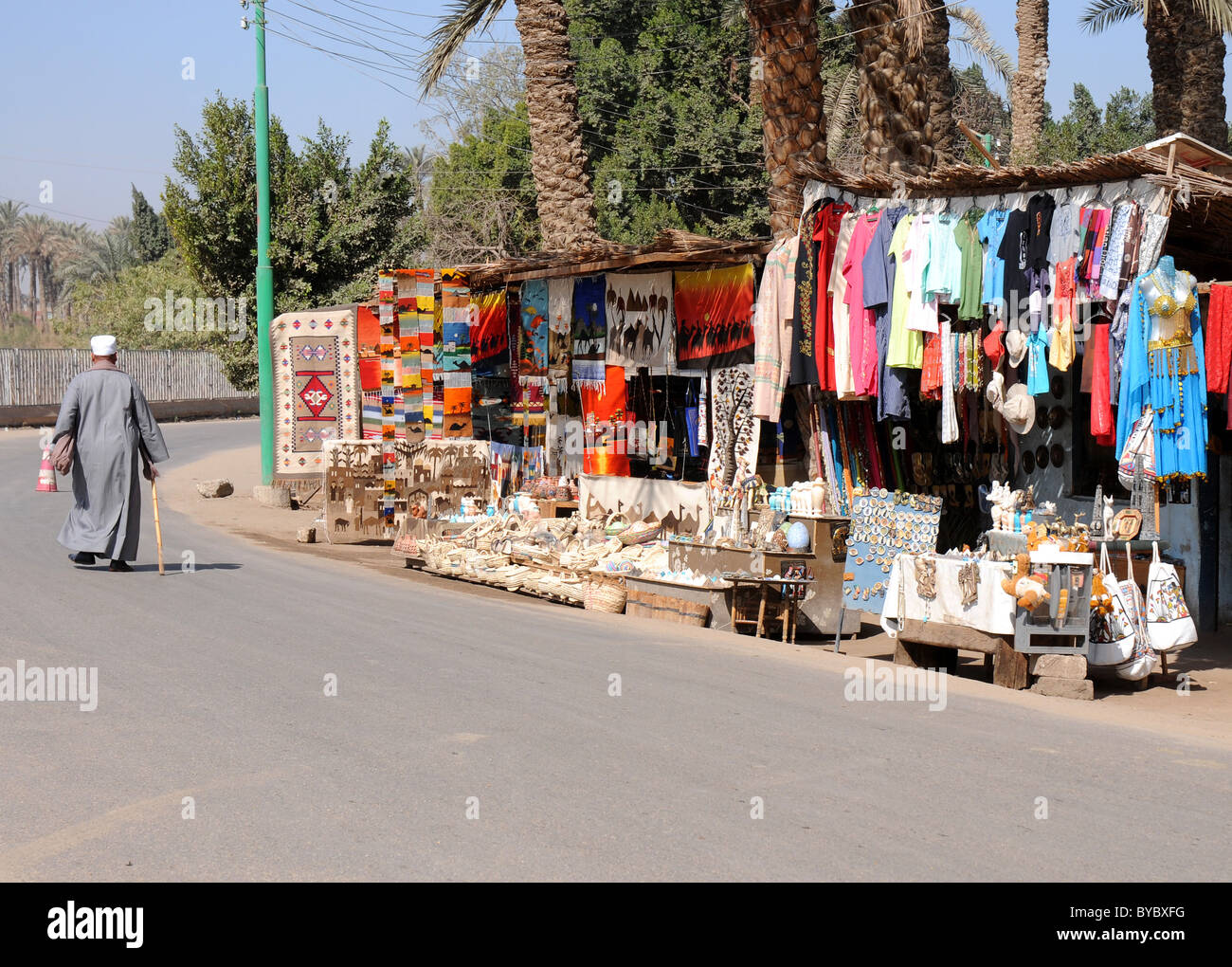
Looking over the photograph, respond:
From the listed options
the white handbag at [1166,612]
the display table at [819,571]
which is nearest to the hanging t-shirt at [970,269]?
the display table at [819,571]

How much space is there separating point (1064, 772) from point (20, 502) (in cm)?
1749

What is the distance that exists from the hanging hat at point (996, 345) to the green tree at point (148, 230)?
6996 cm

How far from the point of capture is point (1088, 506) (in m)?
12.1

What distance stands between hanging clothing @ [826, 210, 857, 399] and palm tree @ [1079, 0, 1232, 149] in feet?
34.1

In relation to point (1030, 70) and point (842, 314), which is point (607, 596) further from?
point (1030, 70)

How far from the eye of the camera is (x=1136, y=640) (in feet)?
30.2

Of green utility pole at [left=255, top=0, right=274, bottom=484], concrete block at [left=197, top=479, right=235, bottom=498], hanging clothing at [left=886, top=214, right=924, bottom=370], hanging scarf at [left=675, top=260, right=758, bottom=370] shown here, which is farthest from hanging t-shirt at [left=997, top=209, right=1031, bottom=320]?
concrete block at [left=197, top=479, right=235, bottom=498]

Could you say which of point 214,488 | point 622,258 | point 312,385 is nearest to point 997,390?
point 622,258

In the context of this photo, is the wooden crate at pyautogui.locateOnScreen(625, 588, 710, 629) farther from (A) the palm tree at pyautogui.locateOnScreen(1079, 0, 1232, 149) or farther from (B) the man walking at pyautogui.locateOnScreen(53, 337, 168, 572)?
(A) the palm tree at pyautogui.locateOnScreen(1079, 0, 1232, 149)

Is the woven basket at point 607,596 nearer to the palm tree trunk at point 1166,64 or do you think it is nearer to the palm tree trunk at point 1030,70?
the palm tree trunk at point 1166,64

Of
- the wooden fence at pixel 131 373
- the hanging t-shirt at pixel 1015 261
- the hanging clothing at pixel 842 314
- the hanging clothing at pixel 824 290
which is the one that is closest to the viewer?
the hanging t-shirt at pixel 1015 261

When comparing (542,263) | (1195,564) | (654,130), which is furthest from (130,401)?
(654,130)

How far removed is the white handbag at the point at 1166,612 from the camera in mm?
9359
